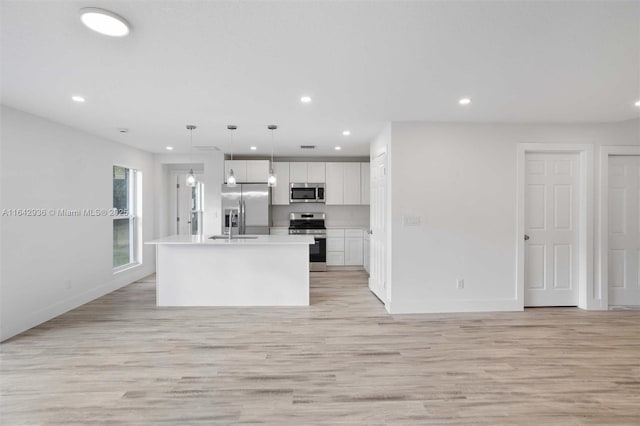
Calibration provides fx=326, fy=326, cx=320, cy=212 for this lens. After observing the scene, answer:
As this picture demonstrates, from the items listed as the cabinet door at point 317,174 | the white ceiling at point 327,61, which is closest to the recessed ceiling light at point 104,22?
the white ceiling at point 327,61

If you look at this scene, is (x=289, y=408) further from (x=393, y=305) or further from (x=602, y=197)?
Answer: (x=602, y=197)

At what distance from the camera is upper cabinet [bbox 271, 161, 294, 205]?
706cm

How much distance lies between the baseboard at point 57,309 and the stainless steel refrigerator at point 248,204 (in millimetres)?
2137

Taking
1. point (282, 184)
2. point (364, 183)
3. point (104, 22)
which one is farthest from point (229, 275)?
point (364, 183)

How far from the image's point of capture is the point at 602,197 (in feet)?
14.3

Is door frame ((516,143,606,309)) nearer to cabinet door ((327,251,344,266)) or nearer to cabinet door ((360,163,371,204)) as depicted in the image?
cabinet door ((360,163,371,204))

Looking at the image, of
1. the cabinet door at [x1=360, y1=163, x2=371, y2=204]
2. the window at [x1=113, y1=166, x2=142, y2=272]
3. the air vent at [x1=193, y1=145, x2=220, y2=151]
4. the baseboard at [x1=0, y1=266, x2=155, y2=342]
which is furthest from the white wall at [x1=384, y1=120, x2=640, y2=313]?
the window at [x1=113, y1=166, x2=142, y2=272]

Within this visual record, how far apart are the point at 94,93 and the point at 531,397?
4.50 m

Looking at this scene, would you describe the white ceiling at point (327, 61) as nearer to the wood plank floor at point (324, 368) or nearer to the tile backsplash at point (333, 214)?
the wood plank floor at point (324, 368)

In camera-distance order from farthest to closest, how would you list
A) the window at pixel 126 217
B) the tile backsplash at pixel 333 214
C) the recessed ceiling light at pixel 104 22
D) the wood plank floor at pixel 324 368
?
the tile backsplash at pixel 333 214, the window at pixel 126 217, the wood plank floor at pixel 324 368, the recessed ceiling light at pixel 104 22

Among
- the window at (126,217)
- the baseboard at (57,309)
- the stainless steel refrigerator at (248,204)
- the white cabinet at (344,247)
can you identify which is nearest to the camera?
the baseboard at (57,309)

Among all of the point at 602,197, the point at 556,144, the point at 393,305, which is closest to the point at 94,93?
the point at 393,305

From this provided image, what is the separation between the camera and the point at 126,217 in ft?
19.4

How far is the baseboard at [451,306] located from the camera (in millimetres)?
4203
